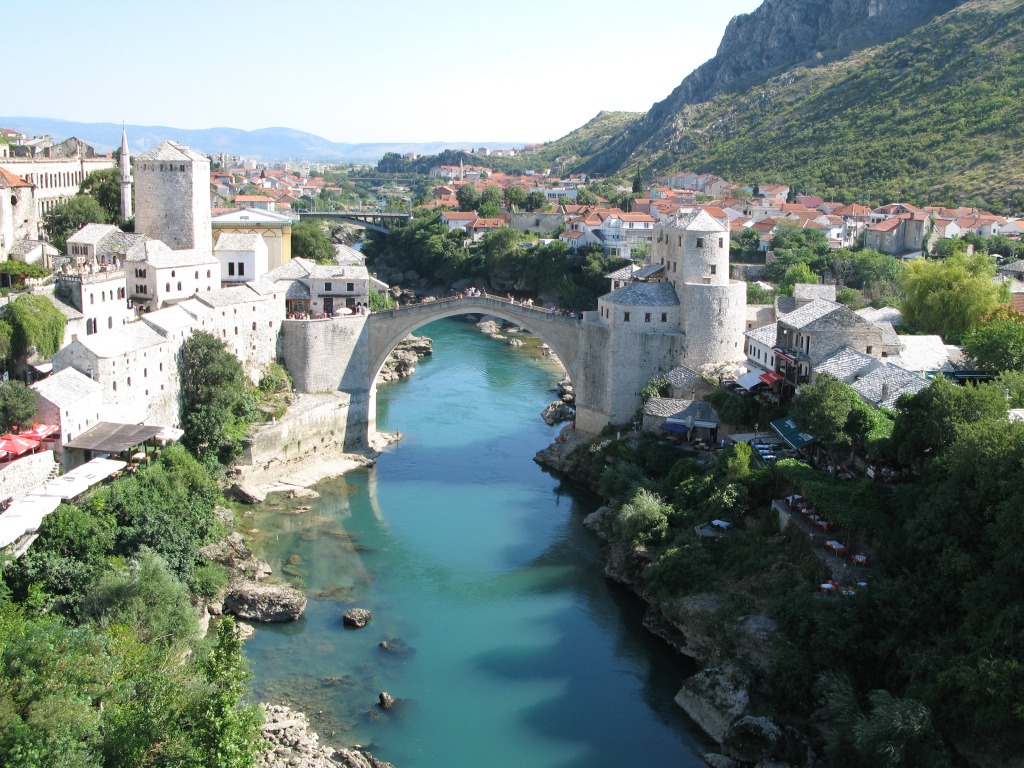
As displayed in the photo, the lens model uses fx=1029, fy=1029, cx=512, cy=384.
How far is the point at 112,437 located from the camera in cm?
2434

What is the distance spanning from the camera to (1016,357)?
84.3 feet

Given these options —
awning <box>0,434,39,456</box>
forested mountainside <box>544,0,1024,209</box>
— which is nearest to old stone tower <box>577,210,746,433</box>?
awning <box>0,434,39,456</box>

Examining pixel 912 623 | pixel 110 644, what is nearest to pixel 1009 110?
pixel 912 623

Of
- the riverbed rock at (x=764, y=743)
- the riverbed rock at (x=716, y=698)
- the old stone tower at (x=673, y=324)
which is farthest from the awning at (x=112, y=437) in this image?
the riverbed rock at (x=764, y=743)

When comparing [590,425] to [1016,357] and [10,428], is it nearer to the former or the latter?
[1016,357]

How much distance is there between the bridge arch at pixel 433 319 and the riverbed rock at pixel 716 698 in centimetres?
1556

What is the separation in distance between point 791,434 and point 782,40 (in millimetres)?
72119

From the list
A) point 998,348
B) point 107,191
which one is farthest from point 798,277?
point 107,191

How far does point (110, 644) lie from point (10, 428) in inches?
311

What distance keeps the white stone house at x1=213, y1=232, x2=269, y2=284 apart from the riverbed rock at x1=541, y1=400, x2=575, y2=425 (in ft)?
37.5

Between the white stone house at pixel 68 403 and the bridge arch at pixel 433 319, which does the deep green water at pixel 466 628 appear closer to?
the bridge arch at pixel 433 319

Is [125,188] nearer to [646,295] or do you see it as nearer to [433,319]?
[433,319]

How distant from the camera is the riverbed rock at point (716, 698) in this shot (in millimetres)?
18281

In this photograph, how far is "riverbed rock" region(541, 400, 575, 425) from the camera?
122 feet
